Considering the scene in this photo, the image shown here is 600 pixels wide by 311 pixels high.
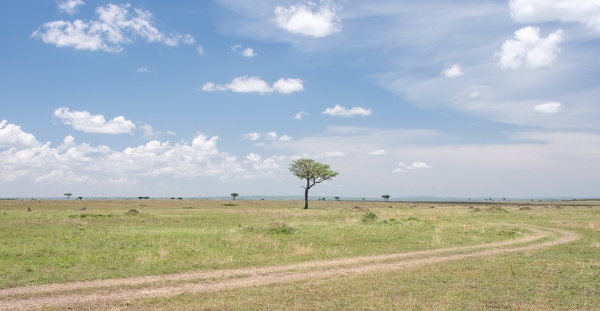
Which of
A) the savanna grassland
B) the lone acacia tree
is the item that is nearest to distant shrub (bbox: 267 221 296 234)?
the savanna grassland

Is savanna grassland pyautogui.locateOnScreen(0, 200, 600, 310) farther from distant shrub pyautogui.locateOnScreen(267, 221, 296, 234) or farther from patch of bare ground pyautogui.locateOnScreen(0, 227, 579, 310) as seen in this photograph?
distant shrub pyautogui.locateOnScreen(267, 221, 296, 234)

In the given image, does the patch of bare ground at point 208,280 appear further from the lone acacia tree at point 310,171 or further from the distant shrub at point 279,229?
the lone acacia tree at point 310,171

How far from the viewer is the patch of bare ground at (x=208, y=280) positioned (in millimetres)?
14078

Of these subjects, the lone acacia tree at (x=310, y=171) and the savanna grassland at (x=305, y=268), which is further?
the lone acacia tree at (x=310, y=171)

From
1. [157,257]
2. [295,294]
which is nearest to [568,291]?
[295,294]

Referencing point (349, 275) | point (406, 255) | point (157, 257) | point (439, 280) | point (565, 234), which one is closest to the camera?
point (439, 280)

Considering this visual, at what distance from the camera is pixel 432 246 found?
27281 mm

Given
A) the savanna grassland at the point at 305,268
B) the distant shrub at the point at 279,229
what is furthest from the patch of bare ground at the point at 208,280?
the distant shrub at the point at 279,229

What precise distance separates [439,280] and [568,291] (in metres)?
4.22

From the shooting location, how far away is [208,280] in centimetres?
1717

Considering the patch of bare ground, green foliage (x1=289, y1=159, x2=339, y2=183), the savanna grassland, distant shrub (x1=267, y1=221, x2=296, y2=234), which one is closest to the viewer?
the savanna grassland

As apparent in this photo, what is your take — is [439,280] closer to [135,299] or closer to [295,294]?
[295,294]

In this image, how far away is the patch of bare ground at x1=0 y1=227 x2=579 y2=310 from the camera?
14.1m

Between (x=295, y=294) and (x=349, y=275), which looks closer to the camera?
(x=295, y=294)
